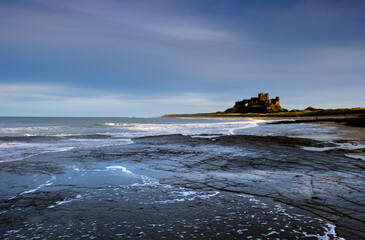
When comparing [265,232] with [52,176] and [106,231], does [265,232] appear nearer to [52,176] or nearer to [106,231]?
[106,231]

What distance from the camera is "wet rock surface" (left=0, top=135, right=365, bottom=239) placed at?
3.52m

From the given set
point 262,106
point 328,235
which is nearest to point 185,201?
point 328,235

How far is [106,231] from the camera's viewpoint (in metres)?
3.51

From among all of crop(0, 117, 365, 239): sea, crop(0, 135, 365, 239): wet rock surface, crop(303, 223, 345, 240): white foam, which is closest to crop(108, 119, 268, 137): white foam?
crop(0, 135, 365, 239): wet rock surface

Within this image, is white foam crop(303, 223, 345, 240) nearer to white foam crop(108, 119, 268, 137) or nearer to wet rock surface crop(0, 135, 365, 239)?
wet rock surface crop(0, 135, 365, 239)

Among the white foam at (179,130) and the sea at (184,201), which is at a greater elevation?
the sea at (184,201)

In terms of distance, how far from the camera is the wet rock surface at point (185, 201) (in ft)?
11.5

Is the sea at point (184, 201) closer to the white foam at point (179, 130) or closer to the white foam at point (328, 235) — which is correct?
the white foam at point (328, 235)

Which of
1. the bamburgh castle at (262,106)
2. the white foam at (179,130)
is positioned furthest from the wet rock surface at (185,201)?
the bamburgh castle at (262,106)

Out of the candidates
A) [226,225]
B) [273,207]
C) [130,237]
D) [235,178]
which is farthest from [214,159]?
[130,237]

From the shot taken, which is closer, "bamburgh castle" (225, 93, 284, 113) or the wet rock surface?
the wet rock surface

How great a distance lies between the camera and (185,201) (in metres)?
4.77

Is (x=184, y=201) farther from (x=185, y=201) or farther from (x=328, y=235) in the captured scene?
(x=328, y=235)

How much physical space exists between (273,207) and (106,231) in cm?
276
